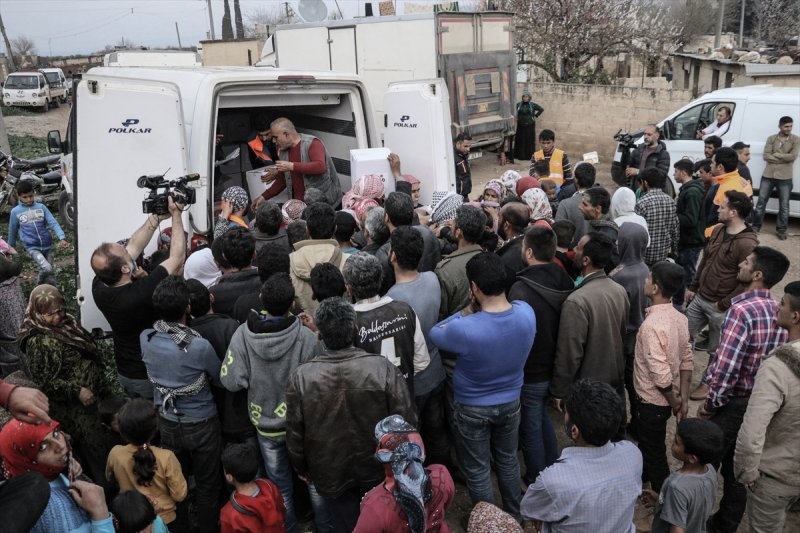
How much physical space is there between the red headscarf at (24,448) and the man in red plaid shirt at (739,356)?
3.14 m

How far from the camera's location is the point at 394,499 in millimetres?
2219

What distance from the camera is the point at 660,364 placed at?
3.35m

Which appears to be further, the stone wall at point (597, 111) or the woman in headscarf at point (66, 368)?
the stone wall at point (597, 111)

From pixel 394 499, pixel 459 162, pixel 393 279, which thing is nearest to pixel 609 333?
pixel 393 279

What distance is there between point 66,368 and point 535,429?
8.94 feet

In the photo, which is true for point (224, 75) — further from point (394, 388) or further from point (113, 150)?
point (394, 388)

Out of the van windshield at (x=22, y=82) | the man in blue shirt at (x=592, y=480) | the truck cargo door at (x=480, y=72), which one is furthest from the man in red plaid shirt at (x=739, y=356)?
the van windshield at (x=22, y=82)

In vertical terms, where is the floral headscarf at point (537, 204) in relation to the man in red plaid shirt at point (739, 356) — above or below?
above

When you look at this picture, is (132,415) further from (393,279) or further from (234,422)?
(393,279)

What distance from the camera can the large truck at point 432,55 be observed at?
10711mm

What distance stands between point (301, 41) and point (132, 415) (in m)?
9.96

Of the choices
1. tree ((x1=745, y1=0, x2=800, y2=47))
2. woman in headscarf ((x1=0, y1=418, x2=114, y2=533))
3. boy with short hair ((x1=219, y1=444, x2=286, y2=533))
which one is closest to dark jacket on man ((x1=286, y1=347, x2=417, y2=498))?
boy with short hair ((x1=219, y1=444, x2=286, y2=533))

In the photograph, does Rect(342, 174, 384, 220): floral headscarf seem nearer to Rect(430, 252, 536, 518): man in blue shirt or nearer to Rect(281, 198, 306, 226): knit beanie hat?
Rect(281, 198, 306, 226): knit beanie hat

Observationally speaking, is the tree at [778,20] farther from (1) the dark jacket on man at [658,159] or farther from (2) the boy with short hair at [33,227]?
(2) the boy with short hair at [33,227]
